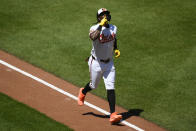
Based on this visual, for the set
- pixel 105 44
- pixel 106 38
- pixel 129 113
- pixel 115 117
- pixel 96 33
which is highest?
pixel 96 33

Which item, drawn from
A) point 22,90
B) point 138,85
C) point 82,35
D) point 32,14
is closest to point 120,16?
point 82,35

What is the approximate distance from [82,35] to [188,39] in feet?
11.6

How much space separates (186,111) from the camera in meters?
9.12

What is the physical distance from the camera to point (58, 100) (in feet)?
30.6

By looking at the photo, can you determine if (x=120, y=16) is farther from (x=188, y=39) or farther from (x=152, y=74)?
(x=152, y=74)

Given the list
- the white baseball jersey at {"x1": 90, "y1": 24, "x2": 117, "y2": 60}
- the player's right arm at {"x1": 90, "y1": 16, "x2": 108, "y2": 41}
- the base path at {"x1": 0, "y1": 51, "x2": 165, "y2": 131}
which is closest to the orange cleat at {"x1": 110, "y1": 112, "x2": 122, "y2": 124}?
the base path at {"x1": 0, "y1": 51, "x2": 165, "y2": 131}

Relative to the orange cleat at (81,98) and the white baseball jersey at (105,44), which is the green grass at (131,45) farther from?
the white baseball jersey at (105,44)

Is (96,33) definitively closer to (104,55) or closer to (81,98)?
(104,55)

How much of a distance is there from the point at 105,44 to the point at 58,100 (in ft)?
6.64

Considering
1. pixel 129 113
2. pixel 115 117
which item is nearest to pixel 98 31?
pixel 115 117

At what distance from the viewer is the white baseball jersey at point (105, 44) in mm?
8188

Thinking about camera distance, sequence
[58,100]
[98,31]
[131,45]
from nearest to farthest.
A: 1. [98,31]
2. [58,100]
3. [131,45]

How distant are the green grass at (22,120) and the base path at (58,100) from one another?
257 mm

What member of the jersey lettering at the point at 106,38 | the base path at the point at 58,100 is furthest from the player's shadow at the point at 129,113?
the jersey lettering at the point at 106,38
